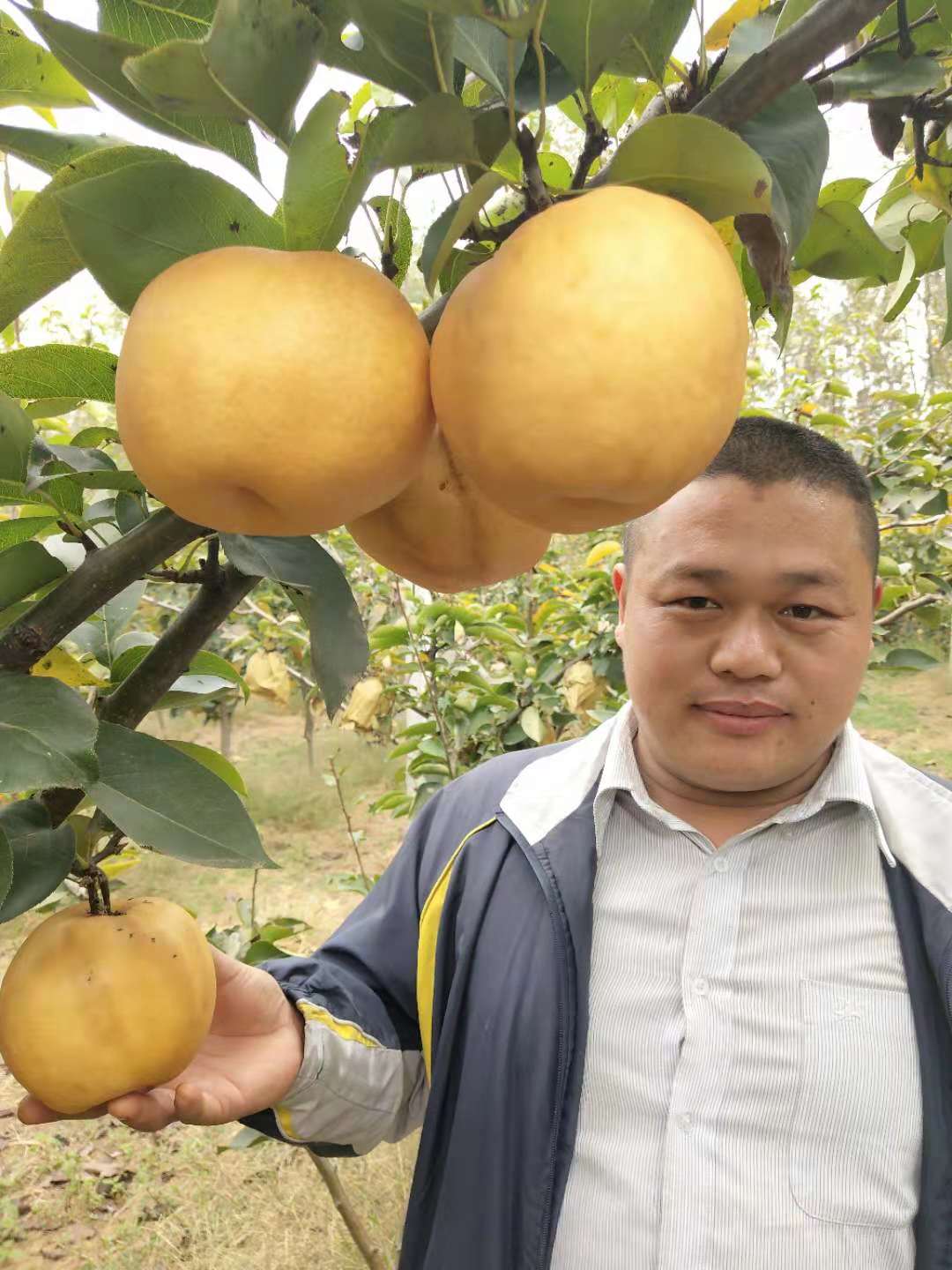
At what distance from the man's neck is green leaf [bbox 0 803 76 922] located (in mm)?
902

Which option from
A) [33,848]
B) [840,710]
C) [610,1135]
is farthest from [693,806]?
[33,848]

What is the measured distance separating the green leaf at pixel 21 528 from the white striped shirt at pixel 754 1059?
0.91m

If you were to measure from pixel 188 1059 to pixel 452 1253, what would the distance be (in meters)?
0.73

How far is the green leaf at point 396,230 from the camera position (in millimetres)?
545

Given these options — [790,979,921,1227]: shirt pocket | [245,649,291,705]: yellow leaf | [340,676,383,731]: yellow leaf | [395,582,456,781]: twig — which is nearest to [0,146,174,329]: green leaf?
[790,979,921,1227]: shirt pocket

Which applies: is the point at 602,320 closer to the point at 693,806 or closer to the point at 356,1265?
the point at 693,806

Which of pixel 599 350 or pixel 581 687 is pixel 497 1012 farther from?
pixel 581 687

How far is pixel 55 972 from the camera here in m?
0.66

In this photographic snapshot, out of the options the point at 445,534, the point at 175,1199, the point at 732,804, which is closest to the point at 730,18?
the point at 445,534

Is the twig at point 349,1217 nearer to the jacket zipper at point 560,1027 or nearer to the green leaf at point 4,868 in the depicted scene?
the jacket zipper at point 560,1027

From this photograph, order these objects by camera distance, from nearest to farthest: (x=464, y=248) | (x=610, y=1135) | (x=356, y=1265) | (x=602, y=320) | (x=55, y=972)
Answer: (x=602, y=320)
(x=464, y=248)
(x=55, y=972)
(x=610, y=1135)
(x=356, y=1265)

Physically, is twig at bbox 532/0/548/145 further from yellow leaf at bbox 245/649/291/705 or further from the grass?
yellow leaf at bbox 245/649/291/705

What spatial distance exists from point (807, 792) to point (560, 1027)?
48 centimetres

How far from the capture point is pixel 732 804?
1.36 meters
